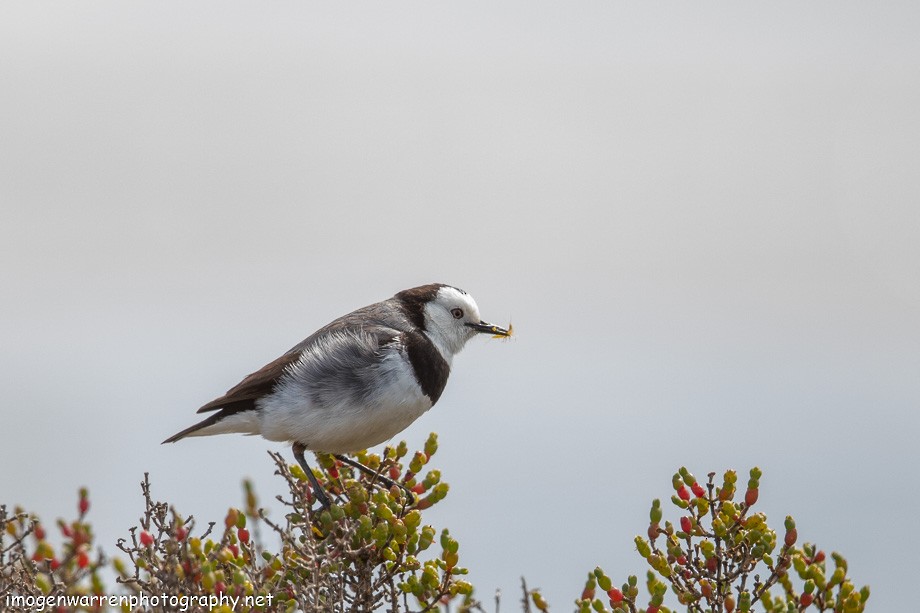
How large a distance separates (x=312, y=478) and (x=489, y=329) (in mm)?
2336

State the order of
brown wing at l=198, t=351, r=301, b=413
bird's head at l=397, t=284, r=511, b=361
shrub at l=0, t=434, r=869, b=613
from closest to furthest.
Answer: shrub at l=0, t=434, r=869, b=613, brown wing at l=198, t=351, r=301, b=413, bird's head at l=397, t=284, r=511, b=361

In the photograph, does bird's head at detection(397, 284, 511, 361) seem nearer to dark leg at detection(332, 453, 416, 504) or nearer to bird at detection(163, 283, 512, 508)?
bird at detection(163, 283, 512, 508)

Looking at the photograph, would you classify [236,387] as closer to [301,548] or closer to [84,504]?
[301,548]

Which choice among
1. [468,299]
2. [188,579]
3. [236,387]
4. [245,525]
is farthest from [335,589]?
[468,299]

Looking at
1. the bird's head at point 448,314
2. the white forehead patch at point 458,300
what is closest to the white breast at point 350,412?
the bird's head at point 448,314

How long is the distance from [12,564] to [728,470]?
3.77 m

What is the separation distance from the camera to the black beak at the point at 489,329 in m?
8.85

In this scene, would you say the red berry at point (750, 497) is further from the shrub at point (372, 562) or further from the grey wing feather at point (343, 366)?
the grey wing feather at point (343, 366)

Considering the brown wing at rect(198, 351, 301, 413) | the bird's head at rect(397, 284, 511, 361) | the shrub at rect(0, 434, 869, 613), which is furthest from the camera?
the bird's head at rect(397, 284, 511, 361)

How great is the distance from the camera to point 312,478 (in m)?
7.19

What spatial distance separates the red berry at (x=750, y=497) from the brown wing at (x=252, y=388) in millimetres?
3544

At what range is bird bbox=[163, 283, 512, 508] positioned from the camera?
7.44 metres

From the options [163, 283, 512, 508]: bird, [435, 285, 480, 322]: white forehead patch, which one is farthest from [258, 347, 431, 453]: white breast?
[435, 285, 480, 322]: white forehead patch

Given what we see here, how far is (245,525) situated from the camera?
6129 millimetres
